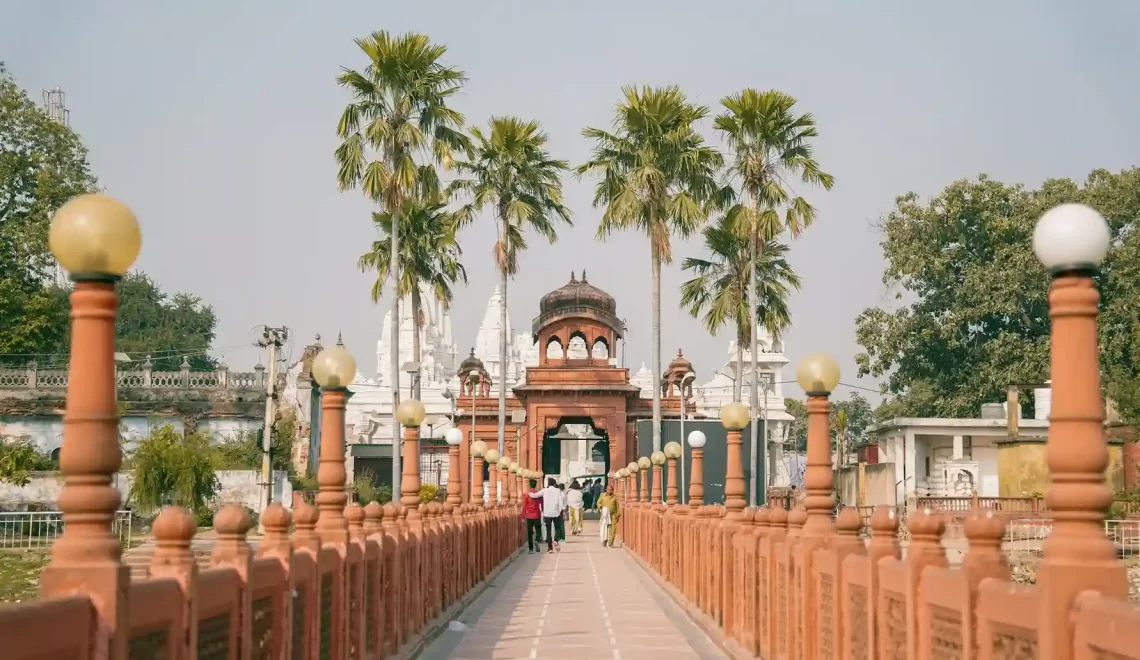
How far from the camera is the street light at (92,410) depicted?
5.82 m

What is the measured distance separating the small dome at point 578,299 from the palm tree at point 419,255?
19061mm

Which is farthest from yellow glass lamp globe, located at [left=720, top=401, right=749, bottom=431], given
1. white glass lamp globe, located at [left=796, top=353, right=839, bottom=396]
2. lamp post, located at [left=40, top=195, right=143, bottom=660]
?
lamp post, located at [left=40, top=195, right=143, bottom=660]

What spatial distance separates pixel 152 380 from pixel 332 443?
41.9 m

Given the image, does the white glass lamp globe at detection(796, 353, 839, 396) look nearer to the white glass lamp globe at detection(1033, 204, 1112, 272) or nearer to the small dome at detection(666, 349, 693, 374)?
the white glass lamp globe at detection(1033, 204, 1112, 272)

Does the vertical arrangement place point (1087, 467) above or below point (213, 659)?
above

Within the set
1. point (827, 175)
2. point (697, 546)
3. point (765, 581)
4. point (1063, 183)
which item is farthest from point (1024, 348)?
point (765, 581)

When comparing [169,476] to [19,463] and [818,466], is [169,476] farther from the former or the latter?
[818,466]

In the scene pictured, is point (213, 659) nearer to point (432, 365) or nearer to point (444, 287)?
point (444, 287)

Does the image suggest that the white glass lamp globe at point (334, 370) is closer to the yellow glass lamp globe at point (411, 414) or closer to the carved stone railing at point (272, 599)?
the carved stone railing at point (272, 599)

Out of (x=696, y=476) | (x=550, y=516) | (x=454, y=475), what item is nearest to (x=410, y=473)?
(x=696, y=476)

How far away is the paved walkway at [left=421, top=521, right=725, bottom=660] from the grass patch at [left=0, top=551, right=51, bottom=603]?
17.3 ft

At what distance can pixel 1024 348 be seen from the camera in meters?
60.2

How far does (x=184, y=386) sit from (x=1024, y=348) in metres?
31.4

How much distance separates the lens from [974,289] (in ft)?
200
